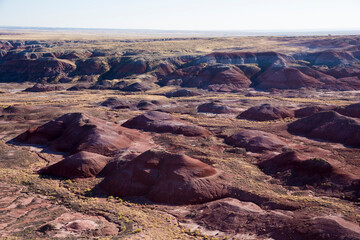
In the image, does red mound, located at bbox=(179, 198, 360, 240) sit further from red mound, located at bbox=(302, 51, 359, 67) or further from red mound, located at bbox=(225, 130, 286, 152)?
red mound, located at bbox=(302, 51, 359, 67)

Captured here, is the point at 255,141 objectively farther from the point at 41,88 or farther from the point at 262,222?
the point at 41,88

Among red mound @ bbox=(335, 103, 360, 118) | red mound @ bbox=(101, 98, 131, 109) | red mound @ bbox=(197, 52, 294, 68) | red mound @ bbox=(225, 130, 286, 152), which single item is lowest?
red mound @ bbox=(101, 98, 131, 109)

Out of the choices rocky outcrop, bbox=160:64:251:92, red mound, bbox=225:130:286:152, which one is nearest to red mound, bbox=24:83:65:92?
rocky outcrop, bbox=160:64:251:92

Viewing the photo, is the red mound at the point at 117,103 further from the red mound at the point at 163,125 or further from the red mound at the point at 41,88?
the red mound at the point at 41,88

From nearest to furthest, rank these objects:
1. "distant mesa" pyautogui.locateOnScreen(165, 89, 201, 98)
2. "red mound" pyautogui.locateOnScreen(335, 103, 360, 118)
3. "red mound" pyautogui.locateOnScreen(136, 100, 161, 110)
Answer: "red mound" pyautogui.locateOnScreen(335, 103, 360, 118)
"red mound" pyautogui.locateOnScreen(136, 100, 161, 110)
"distant mesa" pyautogui.locateOnScreen(165, 89, 201, 98)

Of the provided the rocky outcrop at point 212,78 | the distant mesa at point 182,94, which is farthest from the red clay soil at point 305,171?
the rocky outcrop at point 212,78

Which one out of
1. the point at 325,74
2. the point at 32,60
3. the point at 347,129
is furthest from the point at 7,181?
the point at 32,60

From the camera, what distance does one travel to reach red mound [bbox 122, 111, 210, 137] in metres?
46.7

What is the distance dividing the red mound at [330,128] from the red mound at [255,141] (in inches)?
293

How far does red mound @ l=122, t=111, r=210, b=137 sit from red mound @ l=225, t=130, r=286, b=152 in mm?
5233

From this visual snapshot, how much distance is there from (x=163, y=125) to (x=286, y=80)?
53711 millimetres

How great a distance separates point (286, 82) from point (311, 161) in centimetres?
6335

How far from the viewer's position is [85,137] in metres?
39.5

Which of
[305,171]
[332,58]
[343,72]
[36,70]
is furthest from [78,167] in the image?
[332,58]
